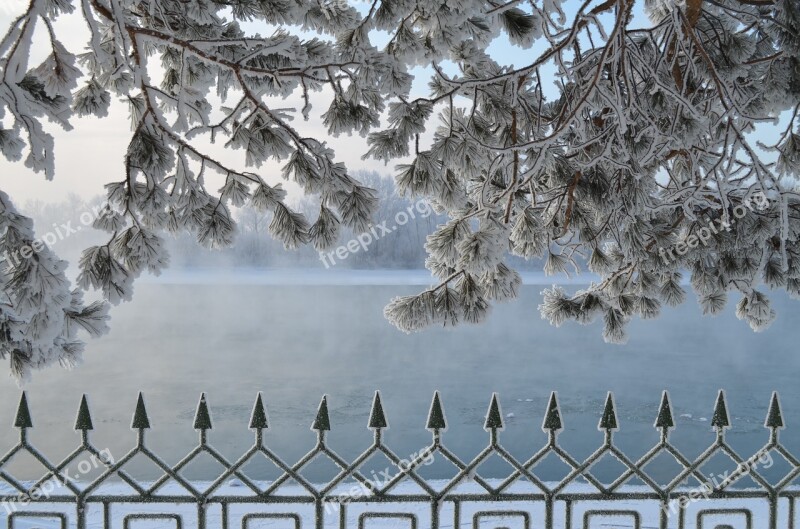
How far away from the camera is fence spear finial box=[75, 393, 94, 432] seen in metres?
2.31

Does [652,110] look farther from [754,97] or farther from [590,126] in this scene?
[754,97]

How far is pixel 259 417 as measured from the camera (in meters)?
2.34

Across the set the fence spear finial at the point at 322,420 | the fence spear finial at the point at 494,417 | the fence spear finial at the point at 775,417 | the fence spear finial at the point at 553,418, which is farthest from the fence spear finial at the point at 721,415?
the fence spear finial at the point at 322,420

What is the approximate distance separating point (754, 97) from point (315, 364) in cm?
1940

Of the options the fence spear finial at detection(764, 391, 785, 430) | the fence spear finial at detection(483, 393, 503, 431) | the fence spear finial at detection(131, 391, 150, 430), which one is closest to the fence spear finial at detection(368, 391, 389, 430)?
the fence spear finial at detection(483, 393, 503, 431)

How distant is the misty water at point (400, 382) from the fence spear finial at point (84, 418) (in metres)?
5.37

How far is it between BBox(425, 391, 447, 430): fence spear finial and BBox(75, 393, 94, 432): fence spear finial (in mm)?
1220

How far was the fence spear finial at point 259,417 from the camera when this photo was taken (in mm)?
2324

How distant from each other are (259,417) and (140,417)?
0.43 meters

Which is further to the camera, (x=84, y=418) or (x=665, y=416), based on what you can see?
(x=665, y=416)

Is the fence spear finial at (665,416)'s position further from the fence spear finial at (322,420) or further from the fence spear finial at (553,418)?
the fence spear finial at (322,420)

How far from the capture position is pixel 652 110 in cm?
295

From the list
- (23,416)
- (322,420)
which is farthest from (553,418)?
(23,416)

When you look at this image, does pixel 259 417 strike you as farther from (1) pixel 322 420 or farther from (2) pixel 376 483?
(2) pixel 376 483
